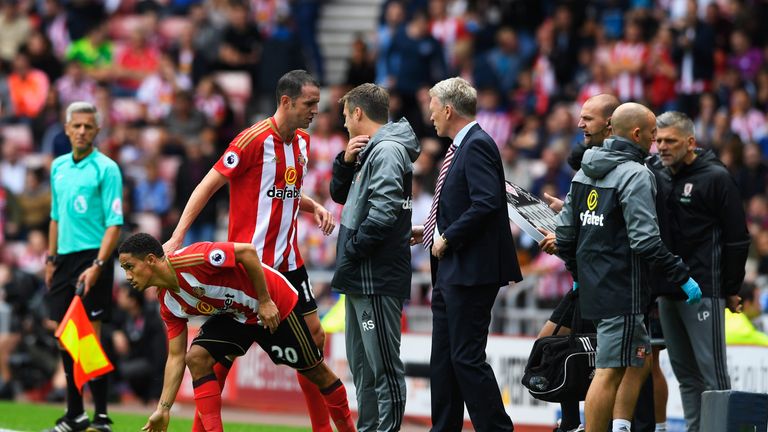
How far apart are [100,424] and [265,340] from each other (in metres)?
2.52

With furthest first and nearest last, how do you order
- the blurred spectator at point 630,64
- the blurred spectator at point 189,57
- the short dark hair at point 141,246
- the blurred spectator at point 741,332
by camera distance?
the blurred spectator at point 189,57 → the blurred spectator at point 630,64 → the blurred spectator at point 741,332 → the short dark hair at point 141,246

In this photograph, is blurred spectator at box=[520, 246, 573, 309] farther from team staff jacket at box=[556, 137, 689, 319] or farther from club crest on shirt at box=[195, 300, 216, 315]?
club crest on shirt at box=[195, 300, 216, 315]

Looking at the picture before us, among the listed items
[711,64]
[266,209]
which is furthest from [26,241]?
[266,209]

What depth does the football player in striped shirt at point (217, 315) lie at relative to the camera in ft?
29.0

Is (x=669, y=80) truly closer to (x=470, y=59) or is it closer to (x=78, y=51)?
(x=470, y=59)

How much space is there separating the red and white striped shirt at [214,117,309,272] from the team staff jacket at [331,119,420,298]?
1.38 ft

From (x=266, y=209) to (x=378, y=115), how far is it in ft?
3.45

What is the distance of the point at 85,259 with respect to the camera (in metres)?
11.5

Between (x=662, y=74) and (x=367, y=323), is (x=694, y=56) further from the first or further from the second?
(x=367, y=323)

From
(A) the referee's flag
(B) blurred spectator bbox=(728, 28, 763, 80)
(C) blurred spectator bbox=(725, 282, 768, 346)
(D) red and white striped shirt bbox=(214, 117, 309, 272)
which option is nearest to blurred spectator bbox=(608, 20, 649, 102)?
(B) blurred spectator bbox=(728, 28, 763, 80)

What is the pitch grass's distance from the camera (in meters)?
12.3

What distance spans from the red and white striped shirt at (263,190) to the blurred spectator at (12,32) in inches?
595

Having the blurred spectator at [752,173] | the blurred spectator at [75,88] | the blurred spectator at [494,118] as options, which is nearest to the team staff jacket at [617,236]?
the blurred spectator at [752,173]

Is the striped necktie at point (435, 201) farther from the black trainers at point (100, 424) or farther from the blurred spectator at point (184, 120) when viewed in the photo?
the blurred spectator at point (184, 120)
